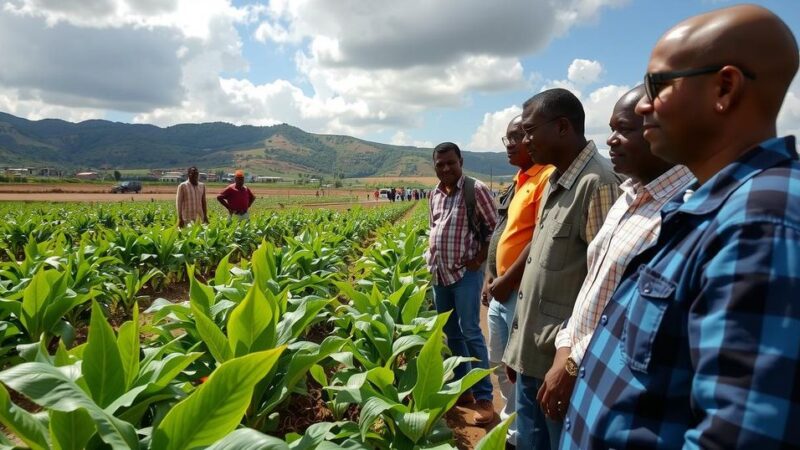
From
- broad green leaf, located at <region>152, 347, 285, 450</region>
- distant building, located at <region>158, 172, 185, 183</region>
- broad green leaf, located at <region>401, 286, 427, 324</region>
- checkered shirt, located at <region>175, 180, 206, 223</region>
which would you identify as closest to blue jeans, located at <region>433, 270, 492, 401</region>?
Result: broad green leaf, located at <region>401, 286, 427, 324</region>

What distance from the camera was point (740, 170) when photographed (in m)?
0.93

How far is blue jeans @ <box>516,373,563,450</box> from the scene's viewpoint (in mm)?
2342

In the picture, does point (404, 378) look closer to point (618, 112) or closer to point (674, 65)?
point (618, 112)

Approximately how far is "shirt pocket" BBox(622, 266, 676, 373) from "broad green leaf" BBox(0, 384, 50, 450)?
5.82 feet

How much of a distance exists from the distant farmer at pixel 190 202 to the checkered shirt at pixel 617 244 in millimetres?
8110

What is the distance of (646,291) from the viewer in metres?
1.00

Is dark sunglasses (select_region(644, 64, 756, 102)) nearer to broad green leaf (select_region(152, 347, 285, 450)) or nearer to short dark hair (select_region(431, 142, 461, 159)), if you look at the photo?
broad green leaf (select_region(152, 347, 285, 450))

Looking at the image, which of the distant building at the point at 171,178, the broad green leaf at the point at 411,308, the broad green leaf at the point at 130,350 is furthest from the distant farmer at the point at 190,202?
the distant building at the point at 171,178

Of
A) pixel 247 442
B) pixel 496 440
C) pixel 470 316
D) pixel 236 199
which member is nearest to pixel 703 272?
pixel 496 440

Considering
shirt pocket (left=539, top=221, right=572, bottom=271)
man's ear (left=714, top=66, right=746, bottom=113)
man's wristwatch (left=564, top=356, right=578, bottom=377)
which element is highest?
man's ear (left=714, top=66, right=746, bottom=113)

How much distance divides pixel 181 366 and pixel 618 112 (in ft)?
7.06

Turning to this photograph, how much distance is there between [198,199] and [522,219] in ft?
25.3

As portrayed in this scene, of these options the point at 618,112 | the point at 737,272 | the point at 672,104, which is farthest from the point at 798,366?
the point at 618,112

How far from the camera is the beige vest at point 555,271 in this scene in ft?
7.16
